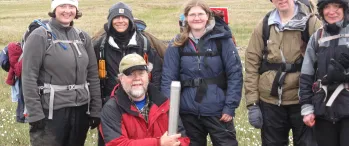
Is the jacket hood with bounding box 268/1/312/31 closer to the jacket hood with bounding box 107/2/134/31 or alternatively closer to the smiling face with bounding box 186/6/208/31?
the smiling face with bounding box 186/6/208/31

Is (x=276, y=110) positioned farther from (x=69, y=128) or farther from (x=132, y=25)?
(x=69, y=128)

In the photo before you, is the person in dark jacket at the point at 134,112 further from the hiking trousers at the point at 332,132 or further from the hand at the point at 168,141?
the hiking trousers at the point at 332,132

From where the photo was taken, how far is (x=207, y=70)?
6.60m

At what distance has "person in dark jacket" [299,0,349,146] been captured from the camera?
5.60 m

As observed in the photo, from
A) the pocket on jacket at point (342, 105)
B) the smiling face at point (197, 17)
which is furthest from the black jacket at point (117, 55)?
the pocket on jacket at point (342, 105)

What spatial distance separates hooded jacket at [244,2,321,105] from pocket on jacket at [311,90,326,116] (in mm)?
605

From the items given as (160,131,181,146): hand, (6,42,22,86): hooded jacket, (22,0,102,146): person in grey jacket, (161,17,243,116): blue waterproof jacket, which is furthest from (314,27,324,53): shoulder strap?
(6,42,22,86): hooded jacket

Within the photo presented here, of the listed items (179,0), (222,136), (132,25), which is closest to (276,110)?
(222,136)

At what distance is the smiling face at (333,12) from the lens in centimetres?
568

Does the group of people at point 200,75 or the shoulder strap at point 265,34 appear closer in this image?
the group of people at point 200,75

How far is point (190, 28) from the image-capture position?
6.78 meters

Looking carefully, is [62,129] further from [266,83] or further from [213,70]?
[266,83]

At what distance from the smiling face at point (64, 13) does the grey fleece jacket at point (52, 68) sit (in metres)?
0.07

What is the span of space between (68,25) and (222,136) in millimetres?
2712
